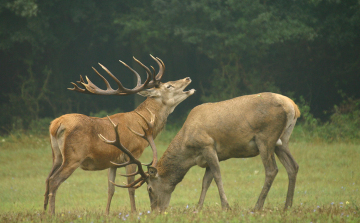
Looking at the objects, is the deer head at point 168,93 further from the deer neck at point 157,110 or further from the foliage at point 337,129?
the foliage at point 337,129

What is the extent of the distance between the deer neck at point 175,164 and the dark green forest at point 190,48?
36.0 ft

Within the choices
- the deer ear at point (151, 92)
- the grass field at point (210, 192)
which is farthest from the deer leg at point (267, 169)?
the deer ear at point (151, 92)

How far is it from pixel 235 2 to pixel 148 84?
1114 cm

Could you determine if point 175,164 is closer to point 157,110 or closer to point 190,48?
point 157,110

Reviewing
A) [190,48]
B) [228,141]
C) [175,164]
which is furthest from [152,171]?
[190,48]

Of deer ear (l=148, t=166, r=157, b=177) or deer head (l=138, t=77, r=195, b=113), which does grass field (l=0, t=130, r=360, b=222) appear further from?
deer head (l=138, t=77, r=195, b=113)

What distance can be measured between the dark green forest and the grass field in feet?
17.2

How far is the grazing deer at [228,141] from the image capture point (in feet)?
21.2

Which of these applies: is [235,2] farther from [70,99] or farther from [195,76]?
[70,99]

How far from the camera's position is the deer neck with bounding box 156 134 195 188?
270 inches

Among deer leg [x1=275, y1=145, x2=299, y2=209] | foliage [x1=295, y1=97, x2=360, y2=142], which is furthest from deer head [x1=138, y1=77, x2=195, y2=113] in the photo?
foliage [x1=295, y1=97, x2=360, y2=142]

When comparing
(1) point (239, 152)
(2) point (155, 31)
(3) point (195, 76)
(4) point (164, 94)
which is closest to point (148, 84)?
(4) point (164, 94)

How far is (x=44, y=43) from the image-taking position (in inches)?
731

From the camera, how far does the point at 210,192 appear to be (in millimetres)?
9836
